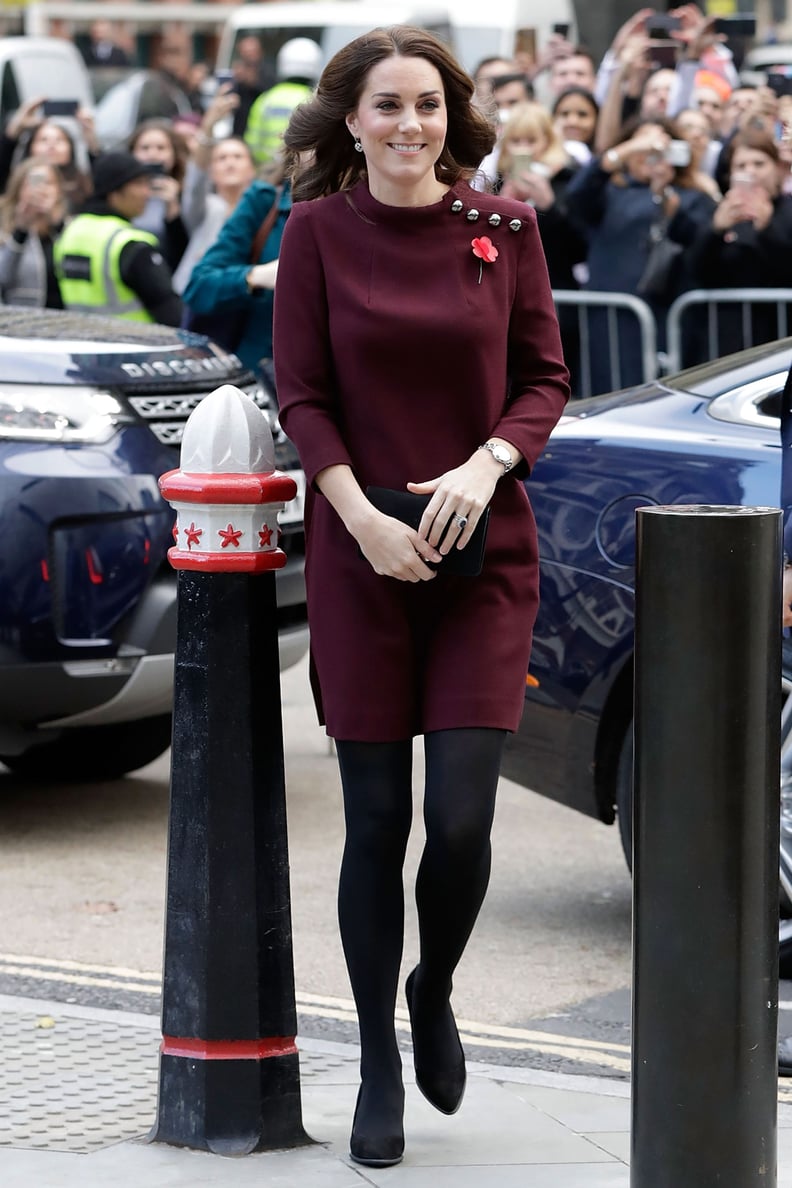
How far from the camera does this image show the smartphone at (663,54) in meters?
13.2

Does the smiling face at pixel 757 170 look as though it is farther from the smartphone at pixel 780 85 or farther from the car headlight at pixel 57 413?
the car headlight at pixel 57 413

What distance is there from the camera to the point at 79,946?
17.5 feet

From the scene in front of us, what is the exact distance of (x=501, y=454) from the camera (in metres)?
3.53

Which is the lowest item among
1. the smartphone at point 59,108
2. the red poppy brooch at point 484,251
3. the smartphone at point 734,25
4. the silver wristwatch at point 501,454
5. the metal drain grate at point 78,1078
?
the metal drain grate at point 78,1078

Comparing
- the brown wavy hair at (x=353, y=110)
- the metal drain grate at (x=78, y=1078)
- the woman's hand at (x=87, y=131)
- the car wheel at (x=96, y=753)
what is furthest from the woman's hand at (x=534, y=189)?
the brown wavy hair at (x=353, y=110)

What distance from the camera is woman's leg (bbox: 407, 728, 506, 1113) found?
3.56 metres

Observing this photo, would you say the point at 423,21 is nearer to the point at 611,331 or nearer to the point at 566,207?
the point at 566,207

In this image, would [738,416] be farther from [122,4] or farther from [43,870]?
[122,4]

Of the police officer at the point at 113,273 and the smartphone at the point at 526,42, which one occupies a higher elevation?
the smartphone at the point at 526,42

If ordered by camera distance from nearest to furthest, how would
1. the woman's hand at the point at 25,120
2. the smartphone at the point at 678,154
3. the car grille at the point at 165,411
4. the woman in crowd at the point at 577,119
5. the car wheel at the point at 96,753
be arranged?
the car grille at the point at 165,411 < the car wheel at the point at 96,753 < the smartphone at the point at 678,154 < the woman in crowd at the point at 577,119 < the woman's hand at the point at 25,120

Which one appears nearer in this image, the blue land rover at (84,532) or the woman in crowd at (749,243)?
the blue land rover at (84,532)

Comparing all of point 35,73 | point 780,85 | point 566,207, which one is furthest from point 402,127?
point 35,73

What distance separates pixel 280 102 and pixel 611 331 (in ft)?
19.0

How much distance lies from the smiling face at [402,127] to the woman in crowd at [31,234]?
6.76 metres
